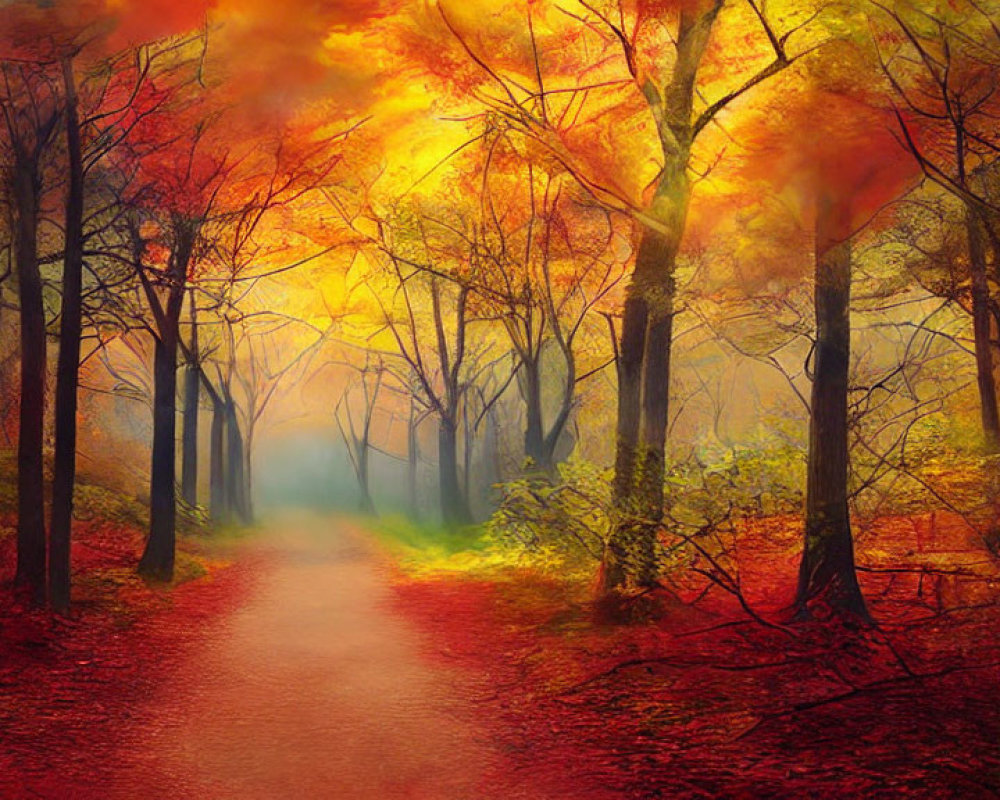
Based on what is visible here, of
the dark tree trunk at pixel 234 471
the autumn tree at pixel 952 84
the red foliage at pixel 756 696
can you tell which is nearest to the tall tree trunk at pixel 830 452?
the red foliage at pixel 756 696

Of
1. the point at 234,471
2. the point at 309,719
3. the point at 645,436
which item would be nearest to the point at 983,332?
the point at 645,436

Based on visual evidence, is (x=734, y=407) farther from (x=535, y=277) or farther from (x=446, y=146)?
(x=446, y=146)

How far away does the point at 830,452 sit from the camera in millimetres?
6535

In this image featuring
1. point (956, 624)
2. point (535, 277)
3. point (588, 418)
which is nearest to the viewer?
point (956, 624)

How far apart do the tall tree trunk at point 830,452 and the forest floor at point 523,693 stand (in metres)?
0.31

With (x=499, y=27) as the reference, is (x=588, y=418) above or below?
below

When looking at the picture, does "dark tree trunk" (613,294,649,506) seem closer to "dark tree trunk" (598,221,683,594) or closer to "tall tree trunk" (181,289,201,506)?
"dark tree trunk" (598,221,683,594)

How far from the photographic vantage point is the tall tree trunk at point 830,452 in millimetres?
6449

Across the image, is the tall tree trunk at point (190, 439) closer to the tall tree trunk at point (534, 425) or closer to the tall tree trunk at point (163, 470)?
the tall tree trunk at point (163, 470)

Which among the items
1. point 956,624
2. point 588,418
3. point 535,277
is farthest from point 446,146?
point 588,418

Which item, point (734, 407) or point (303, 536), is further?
point (734, 407)

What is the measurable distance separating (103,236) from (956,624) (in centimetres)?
881

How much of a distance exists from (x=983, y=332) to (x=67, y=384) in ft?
26.3

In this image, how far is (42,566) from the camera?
7.05m
